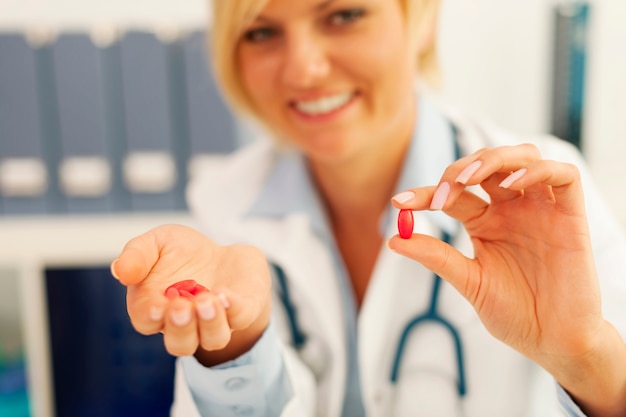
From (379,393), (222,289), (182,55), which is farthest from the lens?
(182,55)

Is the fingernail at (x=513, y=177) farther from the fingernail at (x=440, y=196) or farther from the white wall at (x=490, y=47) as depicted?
the white wall at (x=490, y=47)

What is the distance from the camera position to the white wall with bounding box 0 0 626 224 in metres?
1.44

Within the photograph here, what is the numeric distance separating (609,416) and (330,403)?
0.40 meters

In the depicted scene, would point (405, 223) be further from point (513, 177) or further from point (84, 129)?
point (84, 129)

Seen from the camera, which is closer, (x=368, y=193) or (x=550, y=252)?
(x=550, y=252)

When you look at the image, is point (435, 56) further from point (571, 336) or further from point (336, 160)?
point (571, 336)

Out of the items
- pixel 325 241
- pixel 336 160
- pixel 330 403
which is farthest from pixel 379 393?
pixel 336 160

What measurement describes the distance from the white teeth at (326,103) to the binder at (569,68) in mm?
709

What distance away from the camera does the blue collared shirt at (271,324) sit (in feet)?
2.11

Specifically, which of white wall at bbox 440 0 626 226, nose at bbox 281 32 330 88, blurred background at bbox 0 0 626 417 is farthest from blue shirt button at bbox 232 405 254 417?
white wall at bbox 440 0 626 226

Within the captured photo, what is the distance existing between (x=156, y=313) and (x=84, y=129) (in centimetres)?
91

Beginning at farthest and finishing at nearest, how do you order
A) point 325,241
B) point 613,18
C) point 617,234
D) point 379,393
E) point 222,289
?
point 613,18
point 325,241
point 379,393
point 617,234
point 222,289

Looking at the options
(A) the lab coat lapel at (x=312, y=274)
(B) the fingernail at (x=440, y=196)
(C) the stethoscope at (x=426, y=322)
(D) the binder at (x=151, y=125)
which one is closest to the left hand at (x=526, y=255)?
(B) the fingernail at (x=440, y=196)

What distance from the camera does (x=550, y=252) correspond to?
1.82 feet
